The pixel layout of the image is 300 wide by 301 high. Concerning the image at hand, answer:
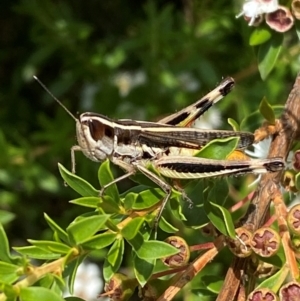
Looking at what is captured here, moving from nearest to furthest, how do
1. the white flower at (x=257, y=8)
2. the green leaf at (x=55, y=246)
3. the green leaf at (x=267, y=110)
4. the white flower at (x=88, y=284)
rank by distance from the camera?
the green leaf at (x=55, y=246)
the green leaf at (x=267, y=110)
the white flower at (x=257, y=8)
the white flower at (x=88, y=284)

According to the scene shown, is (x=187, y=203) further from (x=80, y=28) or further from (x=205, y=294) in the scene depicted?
(x=80, y=28)

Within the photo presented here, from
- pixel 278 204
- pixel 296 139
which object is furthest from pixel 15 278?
pixel 296 139

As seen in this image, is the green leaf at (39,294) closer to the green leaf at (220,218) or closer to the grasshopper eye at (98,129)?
the green leaf at (220,218)

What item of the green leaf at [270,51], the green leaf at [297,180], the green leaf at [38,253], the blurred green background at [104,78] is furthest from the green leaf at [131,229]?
the blurred green background at [104,78]

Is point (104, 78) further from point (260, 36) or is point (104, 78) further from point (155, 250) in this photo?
point (155, 250)

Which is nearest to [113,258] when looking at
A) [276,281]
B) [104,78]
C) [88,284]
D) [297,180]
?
[276,281]
